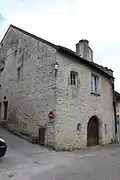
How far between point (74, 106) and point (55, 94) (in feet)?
5.56

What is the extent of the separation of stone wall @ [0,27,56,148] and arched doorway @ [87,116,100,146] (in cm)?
359

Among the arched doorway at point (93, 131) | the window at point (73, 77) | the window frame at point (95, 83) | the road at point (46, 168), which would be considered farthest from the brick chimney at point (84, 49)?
the road at point (46, 168)

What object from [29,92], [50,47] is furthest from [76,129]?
[50,47]

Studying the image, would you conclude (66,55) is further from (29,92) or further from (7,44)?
(7,44)

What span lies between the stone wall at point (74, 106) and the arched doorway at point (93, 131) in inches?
12.5

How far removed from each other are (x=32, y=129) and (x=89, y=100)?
4.38 metres

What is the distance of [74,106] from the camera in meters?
13.3

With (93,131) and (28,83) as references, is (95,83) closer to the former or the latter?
(93,131)

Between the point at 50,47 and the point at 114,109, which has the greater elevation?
the point at 50,47

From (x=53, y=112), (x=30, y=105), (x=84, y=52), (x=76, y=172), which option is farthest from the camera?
(x=84, y=52)

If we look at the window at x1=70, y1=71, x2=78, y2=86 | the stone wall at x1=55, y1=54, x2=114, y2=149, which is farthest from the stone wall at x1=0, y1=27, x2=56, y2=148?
the window at x1=70, y1=71, x2=78, y2=86

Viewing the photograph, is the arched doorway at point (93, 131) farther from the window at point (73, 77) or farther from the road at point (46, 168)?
the road at point (46, 168)

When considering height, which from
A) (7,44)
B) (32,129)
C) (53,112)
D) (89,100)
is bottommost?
→ (32,129)

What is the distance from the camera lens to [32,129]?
13820 millimetres
